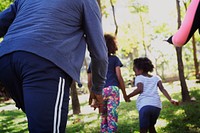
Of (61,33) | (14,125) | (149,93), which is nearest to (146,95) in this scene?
(149,93)

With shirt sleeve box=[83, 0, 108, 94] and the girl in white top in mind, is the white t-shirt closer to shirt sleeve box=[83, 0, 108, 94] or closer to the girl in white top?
the girl in white top

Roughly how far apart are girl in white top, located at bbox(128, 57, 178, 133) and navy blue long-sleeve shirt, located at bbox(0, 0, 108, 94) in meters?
2.49

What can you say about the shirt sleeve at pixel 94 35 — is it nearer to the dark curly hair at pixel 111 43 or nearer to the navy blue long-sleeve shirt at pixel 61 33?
the navy blue long-sleeve shirt at pixel 61 33

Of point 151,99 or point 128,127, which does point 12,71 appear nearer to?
point 151,99

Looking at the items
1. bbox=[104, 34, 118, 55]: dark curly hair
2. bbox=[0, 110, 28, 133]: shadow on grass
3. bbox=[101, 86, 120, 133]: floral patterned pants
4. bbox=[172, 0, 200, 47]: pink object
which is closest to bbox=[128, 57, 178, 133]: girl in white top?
bbox=[101, 86, 120, 133]: floral patterned pants

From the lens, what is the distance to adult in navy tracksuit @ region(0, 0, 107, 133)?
181cm

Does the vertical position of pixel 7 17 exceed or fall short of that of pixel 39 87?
it exceeds it

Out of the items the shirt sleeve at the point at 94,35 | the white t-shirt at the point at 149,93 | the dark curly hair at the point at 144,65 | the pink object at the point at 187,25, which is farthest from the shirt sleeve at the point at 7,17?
the dark curly hair at the point at 144,65

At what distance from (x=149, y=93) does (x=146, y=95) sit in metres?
0.05

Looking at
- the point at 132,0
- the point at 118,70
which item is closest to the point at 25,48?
the point at 118,70

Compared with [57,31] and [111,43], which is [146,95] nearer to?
[111,43]

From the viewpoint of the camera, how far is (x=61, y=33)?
199 centimetres

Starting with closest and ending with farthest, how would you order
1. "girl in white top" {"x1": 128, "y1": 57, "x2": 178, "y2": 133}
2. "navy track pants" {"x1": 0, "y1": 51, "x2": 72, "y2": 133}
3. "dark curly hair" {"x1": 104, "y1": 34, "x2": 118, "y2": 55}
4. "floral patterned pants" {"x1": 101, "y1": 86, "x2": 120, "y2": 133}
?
"navy track pants" {"x1": 0, "y1": 51, "x2": 72, "y2": 133}, "girl in white top" {"x1": 128, "y1": 57, "x2": 178, "y2": 133}, "floral patterned pants" {"x1": 101, "y1": 86, "x2": 120, "y2": 133}, "dark curly hair" {"x1": 104, "y1": 34, "x2": 118, "y2": 55}

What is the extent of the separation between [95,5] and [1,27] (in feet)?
2.40
